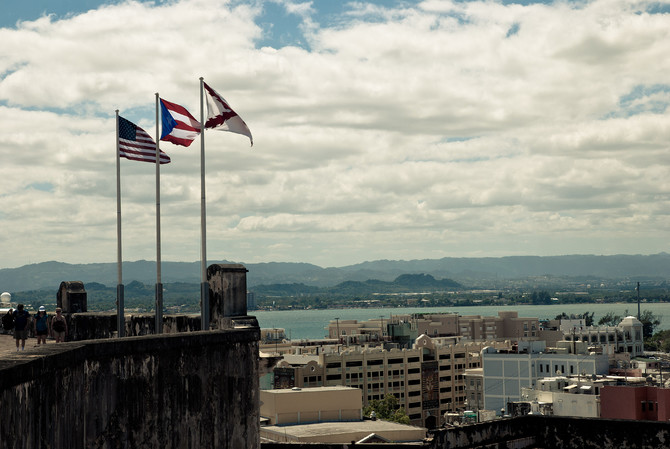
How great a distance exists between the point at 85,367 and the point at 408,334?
158743 mm

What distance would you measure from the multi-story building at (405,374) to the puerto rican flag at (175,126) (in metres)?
88.3

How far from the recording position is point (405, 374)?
122188mm

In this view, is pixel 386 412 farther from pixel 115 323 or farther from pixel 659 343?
pixel 659 343

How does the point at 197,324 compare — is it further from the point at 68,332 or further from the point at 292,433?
the point at 292,433

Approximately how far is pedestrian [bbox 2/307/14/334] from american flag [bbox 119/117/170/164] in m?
7.45

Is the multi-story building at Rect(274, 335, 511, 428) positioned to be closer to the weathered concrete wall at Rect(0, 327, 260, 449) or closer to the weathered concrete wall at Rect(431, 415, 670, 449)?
the weathered concrete wall at Rect(431, 415, 670, 449)

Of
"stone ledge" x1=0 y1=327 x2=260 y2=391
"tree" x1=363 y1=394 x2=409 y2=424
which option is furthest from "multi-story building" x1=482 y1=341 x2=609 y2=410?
"stone ledge" x1=0 y1=327 x2=260 y2=391

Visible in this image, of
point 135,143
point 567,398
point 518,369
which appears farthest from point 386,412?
point 135,143

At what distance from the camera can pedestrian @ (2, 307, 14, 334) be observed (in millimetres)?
27438

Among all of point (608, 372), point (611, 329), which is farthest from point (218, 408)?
point (611, 329)

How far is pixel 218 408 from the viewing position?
1655 cm

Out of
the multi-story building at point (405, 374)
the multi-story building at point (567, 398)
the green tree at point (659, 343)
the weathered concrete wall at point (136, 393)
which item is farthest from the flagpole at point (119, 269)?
the green tree at point (659, 343)

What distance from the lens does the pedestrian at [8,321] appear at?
27.4m

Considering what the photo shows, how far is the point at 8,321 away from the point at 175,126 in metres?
9.50
